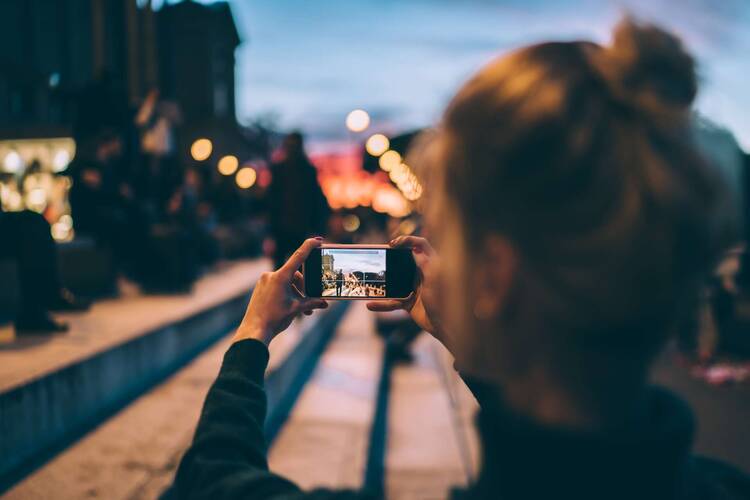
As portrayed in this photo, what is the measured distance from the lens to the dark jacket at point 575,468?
69cm

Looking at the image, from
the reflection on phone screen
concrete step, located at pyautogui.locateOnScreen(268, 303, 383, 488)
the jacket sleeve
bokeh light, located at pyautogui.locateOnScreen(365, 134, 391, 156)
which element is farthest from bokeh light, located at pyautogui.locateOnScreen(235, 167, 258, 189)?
the jacket sleeve

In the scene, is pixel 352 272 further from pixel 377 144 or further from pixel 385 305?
pixel 377 144

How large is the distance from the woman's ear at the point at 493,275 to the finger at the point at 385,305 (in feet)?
2.27

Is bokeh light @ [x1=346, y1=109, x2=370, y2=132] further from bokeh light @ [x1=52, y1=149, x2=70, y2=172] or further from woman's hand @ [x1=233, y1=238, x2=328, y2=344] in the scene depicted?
woman's hand @ [x1=233, y1=238, x2=328, y2=344]

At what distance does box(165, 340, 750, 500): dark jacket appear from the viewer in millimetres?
694

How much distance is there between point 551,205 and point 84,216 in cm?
660

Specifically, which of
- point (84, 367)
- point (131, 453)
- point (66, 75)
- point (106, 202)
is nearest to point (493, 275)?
point (131, 453)

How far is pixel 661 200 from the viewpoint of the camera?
682mm

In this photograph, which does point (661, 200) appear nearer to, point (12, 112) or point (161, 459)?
point (161, 459)

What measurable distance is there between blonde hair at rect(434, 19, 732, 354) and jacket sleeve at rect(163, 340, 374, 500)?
37 centimetres

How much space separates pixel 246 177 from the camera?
26172 millimetres

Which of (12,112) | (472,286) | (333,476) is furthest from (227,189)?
(472,286)

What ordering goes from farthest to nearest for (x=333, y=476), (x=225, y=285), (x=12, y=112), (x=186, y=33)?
(x=186, y=33)
(x=12, y=112)
(x=225, y=285)
(x=333, y=476)

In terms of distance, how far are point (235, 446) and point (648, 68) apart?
29.0 inches
